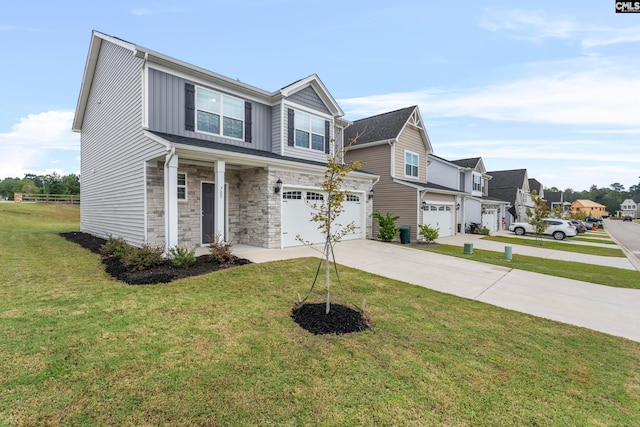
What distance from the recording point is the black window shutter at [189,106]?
9797 mm

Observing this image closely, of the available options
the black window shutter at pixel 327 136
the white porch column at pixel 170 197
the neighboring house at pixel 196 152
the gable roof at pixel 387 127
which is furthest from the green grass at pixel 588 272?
the white porch column at pixel 170 197

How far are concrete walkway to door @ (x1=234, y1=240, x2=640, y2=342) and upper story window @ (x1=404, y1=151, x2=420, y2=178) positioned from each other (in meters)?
8.11

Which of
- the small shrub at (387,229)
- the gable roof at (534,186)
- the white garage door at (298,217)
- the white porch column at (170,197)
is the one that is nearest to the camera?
the white porch column at (170,197)

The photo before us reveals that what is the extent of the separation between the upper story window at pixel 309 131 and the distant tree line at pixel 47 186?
5317 cm

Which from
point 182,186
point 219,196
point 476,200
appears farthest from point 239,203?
point 476,200

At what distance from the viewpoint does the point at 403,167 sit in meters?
17.3

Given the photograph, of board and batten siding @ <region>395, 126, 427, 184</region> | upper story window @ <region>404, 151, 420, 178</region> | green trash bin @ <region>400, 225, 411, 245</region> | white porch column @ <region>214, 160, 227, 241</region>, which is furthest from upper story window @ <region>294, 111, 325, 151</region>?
upper story window @ <region>404, 151, 420, 178</region>

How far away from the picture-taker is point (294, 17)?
12.0m

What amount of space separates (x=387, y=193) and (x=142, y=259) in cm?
1317

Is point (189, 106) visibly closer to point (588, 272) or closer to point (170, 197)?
point (170, 197)

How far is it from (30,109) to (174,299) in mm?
28564

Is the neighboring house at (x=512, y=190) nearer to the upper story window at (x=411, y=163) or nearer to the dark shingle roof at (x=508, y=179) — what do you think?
the dark shingle roof at (x=508, y=179)

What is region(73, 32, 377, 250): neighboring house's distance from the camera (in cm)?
871

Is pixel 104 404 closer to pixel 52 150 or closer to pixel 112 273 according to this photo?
pixel 112 273
